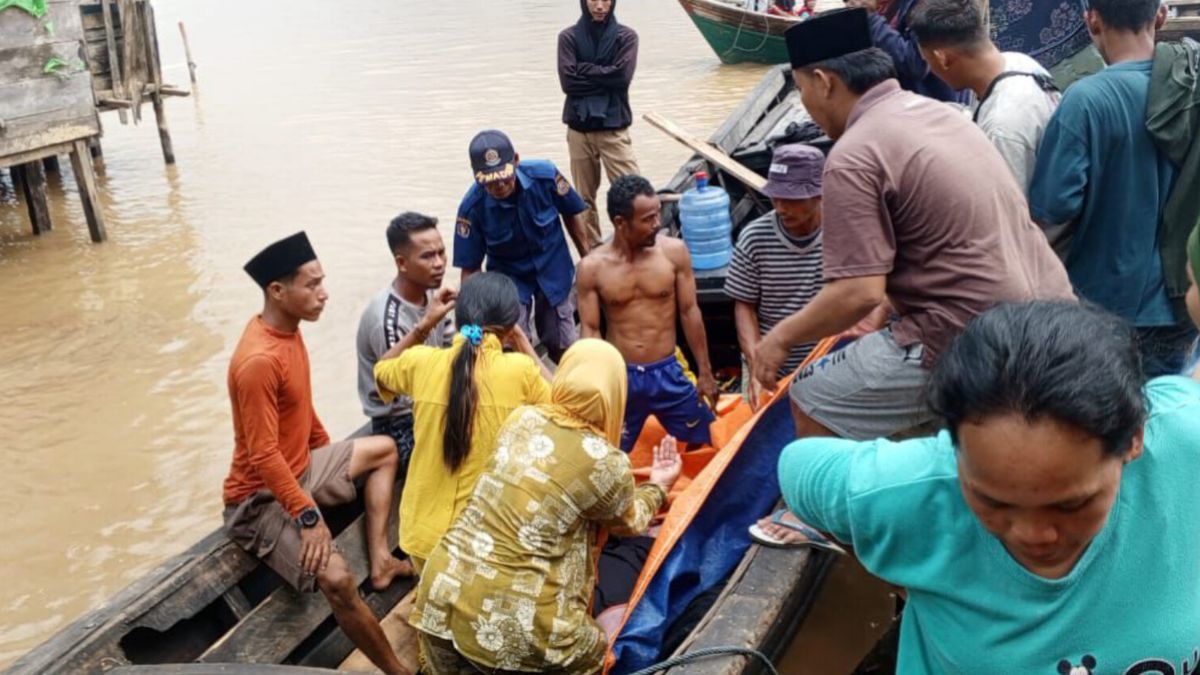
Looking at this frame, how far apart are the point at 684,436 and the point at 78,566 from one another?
3759 mm

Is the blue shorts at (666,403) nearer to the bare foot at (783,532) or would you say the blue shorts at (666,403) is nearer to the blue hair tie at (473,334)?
the blue hair tie at (473,334)

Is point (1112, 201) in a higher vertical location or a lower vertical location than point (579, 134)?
higher

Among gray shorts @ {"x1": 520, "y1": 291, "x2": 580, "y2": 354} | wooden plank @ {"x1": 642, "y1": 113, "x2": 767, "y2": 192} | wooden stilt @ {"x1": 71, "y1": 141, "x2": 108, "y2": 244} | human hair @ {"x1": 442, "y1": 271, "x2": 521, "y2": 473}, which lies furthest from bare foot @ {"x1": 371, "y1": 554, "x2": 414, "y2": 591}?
wooden stilt @ {"x1": 71, "y1": 141, "x2": 108, "y2": 244}

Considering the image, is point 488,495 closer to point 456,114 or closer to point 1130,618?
point 1130,618

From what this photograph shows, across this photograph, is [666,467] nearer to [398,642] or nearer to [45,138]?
[398,642]

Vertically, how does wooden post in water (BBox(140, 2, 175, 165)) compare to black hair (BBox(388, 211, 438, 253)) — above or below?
below

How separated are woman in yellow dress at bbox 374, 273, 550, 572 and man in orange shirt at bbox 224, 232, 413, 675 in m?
0.31

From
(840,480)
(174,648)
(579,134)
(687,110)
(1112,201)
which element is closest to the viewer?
(840,480)

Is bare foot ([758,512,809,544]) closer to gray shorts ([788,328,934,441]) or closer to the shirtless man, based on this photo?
gray shorts ([788,328,934,441])

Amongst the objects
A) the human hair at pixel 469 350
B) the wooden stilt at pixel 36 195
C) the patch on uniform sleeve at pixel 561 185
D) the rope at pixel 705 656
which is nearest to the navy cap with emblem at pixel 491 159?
the patch on uniform sleeve at pixel 561 185

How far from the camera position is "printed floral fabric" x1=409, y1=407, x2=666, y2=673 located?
294cm

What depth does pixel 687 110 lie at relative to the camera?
16766 mm

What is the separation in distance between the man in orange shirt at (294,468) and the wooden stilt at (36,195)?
9447 mm

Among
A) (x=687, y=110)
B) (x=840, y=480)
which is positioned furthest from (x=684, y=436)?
(x=687, y=110)
